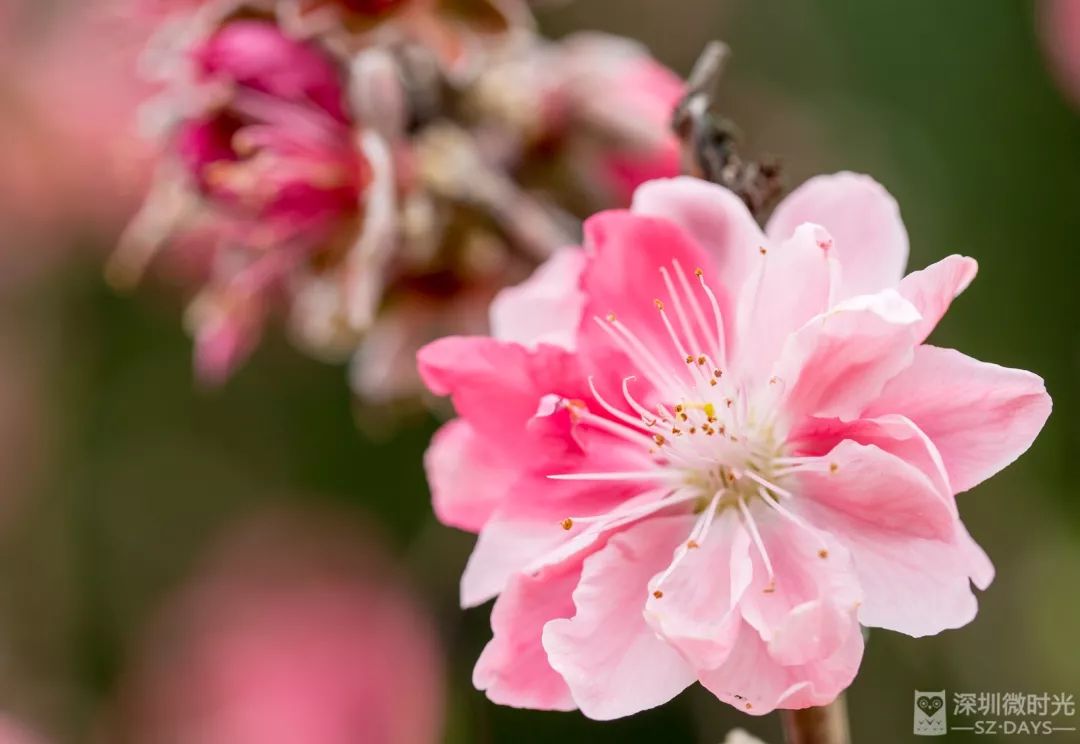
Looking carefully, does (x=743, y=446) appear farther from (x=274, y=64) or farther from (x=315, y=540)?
(x=315, y=540)

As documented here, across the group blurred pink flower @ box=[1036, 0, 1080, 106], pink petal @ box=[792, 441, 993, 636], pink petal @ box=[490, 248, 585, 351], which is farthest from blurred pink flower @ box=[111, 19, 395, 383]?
blurred pink flower @ box=[1036, 0, 1080, 106]

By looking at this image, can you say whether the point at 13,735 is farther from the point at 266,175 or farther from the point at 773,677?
the point at 773,677

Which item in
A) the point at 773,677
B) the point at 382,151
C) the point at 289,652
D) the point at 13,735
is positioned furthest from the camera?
the point at 289,652

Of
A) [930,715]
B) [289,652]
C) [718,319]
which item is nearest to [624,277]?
[718,319]

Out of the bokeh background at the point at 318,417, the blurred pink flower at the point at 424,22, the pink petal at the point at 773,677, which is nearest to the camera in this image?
the pink petal at the point at 773,677

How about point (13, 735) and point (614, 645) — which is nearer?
point (614, 645)

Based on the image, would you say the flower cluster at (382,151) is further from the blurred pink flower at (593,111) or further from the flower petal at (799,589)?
Answer: the flower petal at (799,589)

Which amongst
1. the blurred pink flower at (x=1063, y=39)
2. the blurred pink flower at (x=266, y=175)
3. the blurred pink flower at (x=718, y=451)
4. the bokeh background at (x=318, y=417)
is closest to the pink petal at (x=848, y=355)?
the blurred pink flower at (x=718, y=451)
